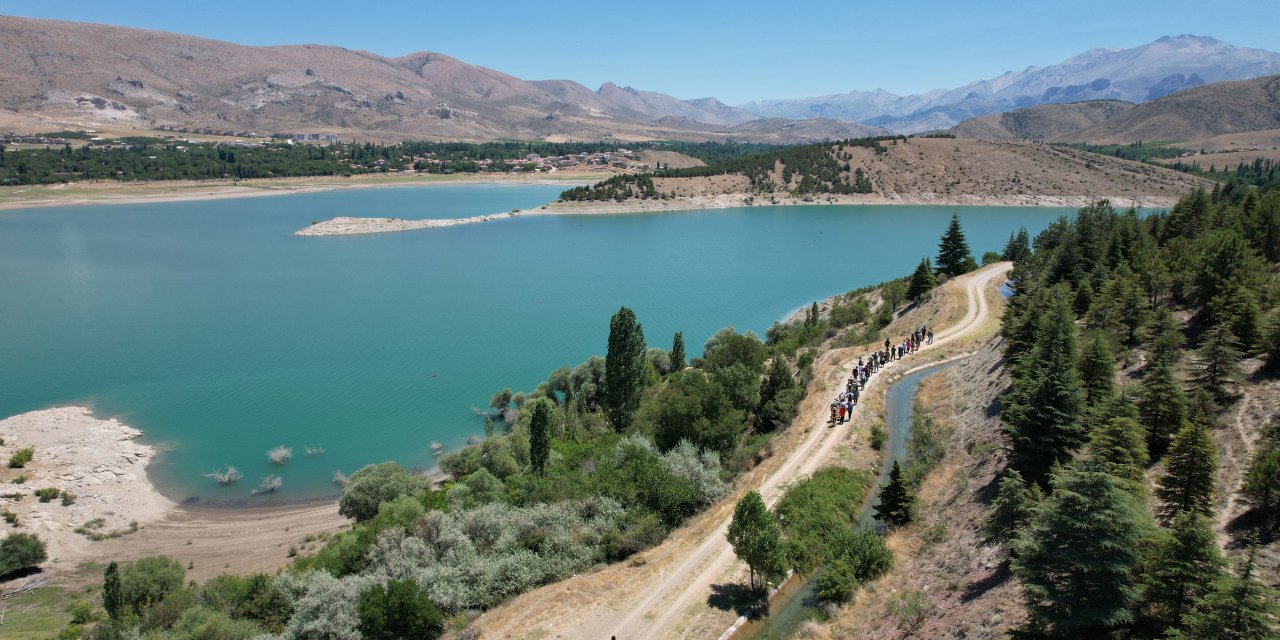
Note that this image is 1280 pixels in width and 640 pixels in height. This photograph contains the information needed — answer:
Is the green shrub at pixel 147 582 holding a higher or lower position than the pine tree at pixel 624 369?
lower

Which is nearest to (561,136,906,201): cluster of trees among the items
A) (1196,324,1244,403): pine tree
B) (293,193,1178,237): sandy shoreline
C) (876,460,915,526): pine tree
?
(293,193,1178,237): sandy shoreline

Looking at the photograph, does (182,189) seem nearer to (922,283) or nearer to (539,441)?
(539,441)

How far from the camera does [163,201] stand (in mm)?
140750

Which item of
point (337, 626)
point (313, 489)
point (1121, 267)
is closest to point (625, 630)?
point (337, 626)

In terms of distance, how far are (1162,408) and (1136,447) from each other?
81.4 inches

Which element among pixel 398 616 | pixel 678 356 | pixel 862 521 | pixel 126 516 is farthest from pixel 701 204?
pixel 398 616

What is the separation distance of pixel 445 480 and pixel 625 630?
18.7 m

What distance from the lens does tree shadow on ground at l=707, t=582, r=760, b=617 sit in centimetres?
1516

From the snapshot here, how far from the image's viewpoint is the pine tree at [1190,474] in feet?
37.9

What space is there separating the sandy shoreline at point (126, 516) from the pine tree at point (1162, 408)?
28550 millimetres

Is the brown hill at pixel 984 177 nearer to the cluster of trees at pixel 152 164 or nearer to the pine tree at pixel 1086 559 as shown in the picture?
the cluster of trees at pixel 152 164

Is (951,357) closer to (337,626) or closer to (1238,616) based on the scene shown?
(1238,616)

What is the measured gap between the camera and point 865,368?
1177 inches

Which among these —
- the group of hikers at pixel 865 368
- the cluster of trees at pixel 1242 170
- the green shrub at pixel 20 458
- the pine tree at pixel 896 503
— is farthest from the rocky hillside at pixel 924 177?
the pine tree at pixel 896 503
